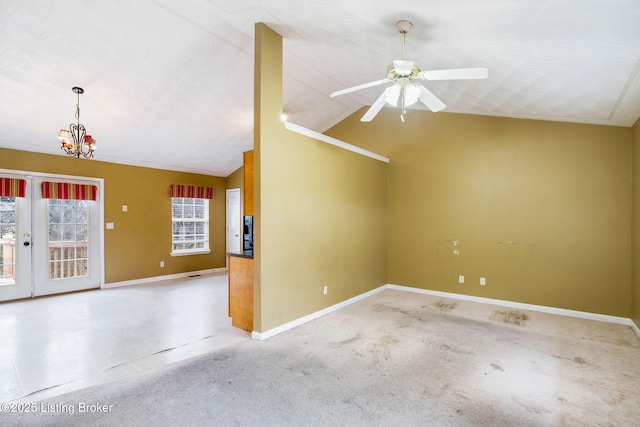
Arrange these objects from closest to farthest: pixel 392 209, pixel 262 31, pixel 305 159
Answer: pixel 262 31
pixel 305 159
pixel 392 209

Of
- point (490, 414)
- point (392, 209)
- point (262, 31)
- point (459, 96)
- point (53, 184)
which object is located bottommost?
point (490, 414)

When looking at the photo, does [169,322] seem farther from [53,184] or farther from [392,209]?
[392,209]

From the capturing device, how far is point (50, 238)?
208 inches

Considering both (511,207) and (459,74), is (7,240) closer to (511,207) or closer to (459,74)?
(459,74)

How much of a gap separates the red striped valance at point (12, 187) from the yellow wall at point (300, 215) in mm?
4448

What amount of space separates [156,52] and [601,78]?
4.51 metres

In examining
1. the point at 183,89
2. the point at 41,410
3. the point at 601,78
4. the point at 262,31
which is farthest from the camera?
the point at 183,89

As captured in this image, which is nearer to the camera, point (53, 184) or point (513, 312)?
point (513, 312)

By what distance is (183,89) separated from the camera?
13.6 feet

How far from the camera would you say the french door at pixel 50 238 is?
4.93 meters

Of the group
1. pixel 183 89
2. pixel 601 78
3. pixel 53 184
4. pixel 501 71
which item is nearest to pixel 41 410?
pixel 183 89

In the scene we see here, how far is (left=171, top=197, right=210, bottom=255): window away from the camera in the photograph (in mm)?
6972

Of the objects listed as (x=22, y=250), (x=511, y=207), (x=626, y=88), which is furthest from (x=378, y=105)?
(x=22, y=250)

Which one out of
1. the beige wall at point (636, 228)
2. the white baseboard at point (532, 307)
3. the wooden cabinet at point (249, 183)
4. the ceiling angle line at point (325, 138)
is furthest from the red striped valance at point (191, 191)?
the beige wall at point (636, 228)
